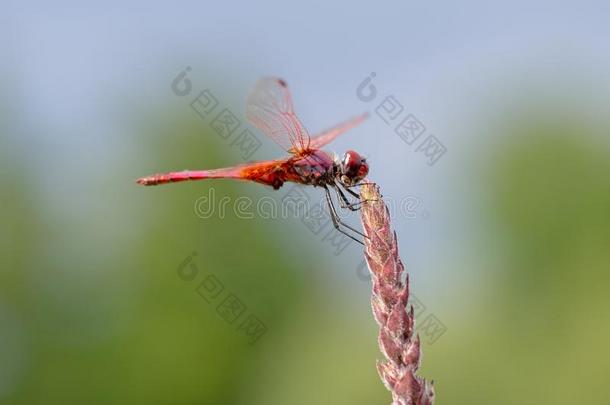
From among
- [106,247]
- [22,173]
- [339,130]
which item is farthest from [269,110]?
[22,173]

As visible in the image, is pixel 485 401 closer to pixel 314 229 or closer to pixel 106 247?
pixel 314 229

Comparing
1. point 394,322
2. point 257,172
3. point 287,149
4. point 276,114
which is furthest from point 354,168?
point 394,322

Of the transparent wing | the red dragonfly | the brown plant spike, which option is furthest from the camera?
the transparent wing

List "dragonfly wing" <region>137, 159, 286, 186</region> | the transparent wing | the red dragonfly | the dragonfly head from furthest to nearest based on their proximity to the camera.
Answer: "dragonfly wing" <region>137, 159, 286, 186</region> < the transparent wing < the red dragonfly < the dragonfly head

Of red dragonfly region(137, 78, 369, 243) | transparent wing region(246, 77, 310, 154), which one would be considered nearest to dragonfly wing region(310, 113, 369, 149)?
red dragonfly region(137, 78, 369, 243)

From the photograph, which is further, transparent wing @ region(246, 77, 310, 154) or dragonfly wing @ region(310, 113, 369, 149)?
dragonfly wing @ region(310, 113, 369, 149)

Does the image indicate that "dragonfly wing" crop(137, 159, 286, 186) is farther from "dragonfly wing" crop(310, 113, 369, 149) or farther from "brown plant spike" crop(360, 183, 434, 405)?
"brown plant spike" crop(360, 183, 434, 405)

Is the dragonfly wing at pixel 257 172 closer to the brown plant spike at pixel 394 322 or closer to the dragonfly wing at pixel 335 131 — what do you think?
the dragonfly wing at pixel 335 131
